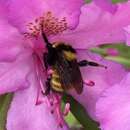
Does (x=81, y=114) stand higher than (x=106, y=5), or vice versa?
(x=106, y=5)

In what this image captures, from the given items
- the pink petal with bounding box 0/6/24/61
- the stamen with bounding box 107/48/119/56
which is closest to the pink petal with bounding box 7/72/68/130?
the pink petal with bounding box 0/6/24/61

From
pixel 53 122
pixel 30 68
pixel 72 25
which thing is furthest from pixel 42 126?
pixel 72 25

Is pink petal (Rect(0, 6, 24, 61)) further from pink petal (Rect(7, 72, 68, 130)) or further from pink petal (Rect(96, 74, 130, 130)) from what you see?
pink petal (Rect(96, 74, 130, 130))

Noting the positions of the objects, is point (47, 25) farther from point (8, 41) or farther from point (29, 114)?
point (29, 114)

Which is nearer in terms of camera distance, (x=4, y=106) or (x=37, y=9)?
(x=37, y=9)

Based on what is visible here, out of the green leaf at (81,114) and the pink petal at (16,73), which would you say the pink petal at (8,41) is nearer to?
the pink petal at (16,73)

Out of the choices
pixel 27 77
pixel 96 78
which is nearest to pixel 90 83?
pixel 96 78

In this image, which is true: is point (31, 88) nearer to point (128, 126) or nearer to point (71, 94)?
point (71, 94)
